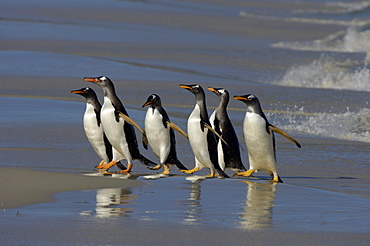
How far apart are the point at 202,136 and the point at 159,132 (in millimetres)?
371

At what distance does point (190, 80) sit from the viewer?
1388 cm

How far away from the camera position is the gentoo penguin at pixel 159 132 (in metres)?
6.71

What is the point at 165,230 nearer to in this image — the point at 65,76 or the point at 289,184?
the point at 289,184

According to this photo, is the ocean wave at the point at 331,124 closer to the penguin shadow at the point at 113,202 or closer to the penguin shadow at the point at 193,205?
the penguin shadow at the point at 193,205

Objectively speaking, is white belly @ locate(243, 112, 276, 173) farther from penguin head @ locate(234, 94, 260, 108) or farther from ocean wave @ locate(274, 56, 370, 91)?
ocean wave @ locate(274, 56, 370, 91)

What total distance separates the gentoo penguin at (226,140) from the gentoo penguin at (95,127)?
894 millimetres

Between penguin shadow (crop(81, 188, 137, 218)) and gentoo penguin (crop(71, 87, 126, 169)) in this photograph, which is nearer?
penguin shadow (crop(81, 188, 137, 218))

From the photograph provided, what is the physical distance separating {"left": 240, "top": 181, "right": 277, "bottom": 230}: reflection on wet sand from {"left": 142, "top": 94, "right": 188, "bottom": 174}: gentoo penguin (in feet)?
2.66

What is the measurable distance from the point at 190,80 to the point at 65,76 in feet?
7.07

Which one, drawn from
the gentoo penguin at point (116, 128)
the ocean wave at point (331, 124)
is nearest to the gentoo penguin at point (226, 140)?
the gentoo penguin at point (116, 128)

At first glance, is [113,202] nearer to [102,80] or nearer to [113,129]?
[113,129]

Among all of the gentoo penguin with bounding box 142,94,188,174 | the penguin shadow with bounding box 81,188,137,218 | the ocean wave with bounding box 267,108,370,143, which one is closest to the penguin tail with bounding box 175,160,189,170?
the gentoo penguin with bounding box 142,94,188,174

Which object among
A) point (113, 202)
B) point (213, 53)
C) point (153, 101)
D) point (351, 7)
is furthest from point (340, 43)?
point (113, 202)

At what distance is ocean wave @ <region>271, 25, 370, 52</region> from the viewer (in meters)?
23.7
